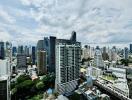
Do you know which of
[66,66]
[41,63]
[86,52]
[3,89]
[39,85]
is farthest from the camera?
[86,52]

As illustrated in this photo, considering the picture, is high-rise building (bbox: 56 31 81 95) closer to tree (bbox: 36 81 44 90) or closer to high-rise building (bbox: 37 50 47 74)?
tree (bbox: 36 81 44 90)

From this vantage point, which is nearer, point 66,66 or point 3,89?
point 3,89

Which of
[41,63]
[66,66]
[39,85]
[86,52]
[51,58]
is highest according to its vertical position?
[86,52]

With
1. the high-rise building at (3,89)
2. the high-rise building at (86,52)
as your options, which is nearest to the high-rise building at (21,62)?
the high-rise building at (86,52)

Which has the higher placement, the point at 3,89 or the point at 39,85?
the point at 3,89

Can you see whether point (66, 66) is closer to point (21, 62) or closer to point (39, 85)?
point (39, 85)

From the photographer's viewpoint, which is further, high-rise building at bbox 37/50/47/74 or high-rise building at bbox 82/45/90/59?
high-rise building at bbox 82/45/90/59

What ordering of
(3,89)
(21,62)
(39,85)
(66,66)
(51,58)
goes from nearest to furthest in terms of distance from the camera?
(3,89) → (66,66) → (39,85) → (51,58) → (21,62)

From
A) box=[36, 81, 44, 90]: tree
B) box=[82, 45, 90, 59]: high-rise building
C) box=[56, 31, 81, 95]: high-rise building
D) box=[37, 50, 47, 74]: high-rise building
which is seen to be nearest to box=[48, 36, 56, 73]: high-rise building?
box=[37, 50, 47, 74]: high-rise building

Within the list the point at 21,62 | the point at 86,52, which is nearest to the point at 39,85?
the point at 21,62
